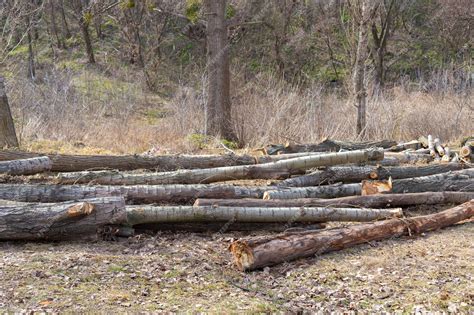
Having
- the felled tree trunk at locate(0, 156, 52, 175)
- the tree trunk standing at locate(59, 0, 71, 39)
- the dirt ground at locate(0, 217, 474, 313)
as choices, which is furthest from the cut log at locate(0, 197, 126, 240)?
the tree trunk standing at locate(59, 0, 71, 39)

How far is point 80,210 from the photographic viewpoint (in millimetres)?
4715

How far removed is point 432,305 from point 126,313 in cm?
218

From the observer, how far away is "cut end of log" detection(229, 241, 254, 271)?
175 inches

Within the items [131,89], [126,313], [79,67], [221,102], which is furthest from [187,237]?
[79,67]

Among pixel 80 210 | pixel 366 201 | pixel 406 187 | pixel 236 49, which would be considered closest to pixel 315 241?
pixel 366 201

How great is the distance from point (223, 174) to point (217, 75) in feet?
19.8

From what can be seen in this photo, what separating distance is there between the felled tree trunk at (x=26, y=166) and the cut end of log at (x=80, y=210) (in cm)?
191

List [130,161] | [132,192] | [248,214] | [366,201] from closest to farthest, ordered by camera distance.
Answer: [248,214] < [132,192] < [366,201] < [130,161]

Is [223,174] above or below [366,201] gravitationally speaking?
above

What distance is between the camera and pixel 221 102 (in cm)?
1226

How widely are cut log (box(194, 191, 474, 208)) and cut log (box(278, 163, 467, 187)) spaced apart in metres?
0.73

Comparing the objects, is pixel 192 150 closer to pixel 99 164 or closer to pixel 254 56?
pixel 99 164

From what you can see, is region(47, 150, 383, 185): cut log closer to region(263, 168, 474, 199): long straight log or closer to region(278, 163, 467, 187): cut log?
region(278, 163, 467, 187): cut log

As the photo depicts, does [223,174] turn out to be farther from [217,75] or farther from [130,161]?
[217,75]
